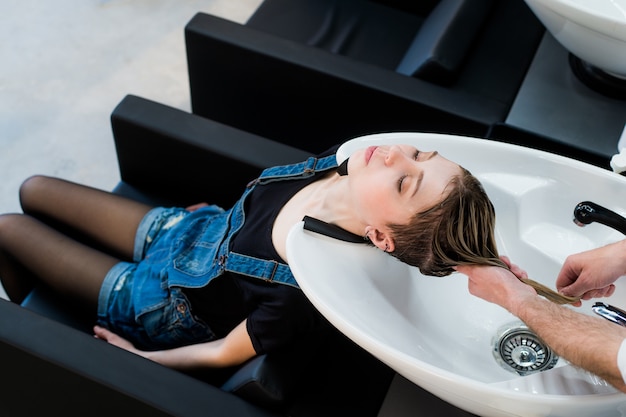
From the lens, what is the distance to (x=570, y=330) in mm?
957

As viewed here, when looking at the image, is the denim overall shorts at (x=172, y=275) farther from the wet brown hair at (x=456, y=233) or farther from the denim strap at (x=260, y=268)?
the wet brown hair at (x=456, y=233)

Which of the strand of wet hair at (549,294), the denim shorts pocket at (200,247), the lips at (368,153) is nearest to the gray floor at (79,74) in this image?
the denim shorts pocket at (200,247)

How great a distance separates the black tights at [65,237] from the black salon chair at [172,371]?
77 mm

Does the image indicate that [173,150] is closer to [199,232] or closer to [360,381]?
[199,232]

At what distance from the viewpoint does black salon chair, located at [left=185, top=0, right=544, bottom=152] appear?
1859mm

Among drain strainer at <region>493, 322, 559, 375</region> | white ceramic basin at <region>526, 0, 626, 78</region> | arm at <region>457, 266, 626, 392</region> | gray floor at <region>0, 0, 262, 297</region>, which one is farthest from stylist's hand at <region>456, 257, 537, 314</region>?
gray floor at <region>0, 0, 262, 297</region>

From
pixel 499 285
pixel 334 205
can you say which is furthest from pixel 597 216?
pixel 334 205

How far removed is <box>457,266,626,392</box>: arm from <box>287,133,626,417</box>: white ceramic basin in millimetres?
96

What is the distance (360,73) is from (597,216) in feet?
2.93

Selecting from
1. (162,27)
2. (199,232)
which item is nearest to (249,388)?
(199,232)

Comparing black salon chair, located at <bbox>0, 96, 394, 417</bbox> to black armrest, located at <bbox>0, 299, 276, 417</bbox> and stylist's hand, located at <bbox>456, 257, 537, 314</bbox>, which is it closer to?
black armrest, located at <bbox>0, 299, 276, 417</bbox>

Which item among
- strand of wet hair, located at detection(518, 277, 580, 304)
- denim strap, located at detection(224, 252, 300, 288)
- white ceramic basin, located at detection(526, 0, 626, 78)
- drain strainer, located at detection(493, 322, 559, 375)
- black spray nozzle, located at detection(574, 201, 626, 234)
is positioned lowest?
drain strainer, located at detection(493, 322, 559, 375)

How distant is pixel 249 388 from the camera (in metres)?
1.27

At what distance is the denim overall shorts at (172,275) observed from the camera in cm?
152
